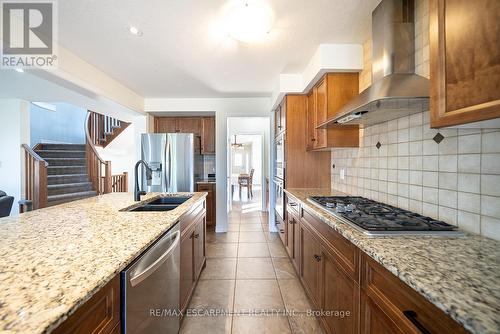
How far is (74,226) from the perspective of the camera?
1.17 m

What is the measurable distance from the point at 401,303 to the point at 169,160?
3.57 m

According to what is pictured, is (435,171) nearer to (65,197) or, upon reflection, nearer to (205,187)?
(205,187)

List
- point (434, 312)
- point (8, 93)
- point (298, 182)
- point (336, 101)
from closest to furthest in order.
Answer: point (434, 312)
point (336, 101)
point (298, 182)
point (8, 93)

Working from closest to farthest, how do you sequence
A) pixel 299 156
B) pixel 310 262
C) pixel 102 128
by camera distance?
pixel 310 262 < pixel 299 156 < pixel 102 128

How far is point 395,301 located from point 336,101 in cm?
189

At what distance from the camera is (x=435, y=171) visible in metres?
1.29

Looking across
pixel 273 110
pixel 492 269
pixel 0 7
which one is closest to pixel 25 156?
pixel 0 7

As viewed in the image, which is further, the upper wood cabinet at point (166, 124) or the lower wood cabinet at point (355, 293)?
the upper wood cabinet at point (166, 124)

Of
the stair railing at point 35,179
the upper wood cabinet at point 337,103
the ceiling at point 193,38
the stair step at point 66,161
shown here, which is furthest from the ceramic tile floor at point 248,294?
the stair step at point 66,161

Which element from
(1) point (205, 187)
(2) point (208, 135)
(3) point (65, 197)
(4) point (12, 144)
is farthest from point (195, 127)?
(4) point (12, 144)

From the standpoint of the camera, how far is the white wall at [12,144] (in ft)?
13.1

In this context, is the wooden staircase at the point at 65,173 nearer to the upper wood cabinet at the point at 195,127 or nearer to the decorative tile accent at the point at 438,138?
the upper wood cabinet at the point at 195,127

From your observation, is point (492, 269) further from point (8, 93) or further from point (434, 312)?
point (8, 93)

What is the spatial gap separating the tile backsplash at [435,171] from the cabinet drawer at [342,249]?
0.62 metres
